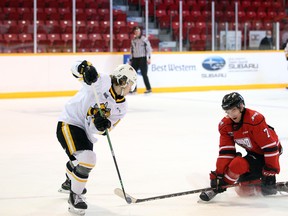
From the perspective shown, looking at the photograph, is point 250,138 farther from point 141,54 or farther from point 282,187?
point 141,54

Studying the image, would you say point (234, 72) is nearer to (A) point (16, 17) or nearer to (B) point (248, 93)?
(B) point (248, 93)

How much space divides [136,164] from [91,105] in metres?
1.74

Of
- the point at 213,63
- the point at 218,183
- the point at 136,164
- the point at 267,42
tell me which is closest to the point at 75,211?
the point at 218,183

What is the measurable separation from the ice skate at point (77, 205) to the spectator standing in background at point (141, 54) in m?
9.26

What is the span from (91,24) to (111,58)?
33.3 inches

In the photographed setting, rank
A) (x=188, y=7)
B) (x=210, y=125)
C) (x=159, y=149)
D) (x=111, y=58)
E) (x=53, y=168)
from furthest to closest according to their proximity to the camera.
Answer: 1. (x=188, y=7)
2. (x=111, y=58)
3. (x=210, y=125)
4. (x=159, y=149)
5. (x=53, y=168)

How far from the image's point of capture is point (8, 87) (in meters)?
12.5

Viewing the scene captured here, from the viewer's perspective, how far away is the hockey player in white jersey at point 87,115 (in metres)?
4.00

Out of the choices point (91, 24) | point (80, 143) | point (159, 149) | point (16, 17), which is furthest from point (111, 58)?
point (80, 143)

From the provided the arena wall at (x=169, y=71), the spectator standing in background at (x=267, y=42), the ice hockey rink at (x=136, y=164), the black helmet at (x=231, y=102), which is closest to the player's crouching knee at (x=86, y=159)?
the ice hockey rink at (x=136, y=164)

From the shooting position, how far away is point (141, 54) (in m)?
13.3

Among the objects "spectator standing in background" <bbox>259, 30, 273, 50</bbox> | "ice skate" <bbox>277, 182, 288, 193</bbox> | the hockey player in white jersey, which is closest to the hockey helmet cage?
the hockey player in white jersey

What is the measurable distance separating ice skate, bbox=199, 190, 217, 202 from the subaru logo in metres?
10.3

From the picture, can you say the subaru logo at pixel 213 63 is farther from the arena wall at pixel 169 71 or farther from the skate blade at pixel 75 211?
the skate blade at pixel 75 211
